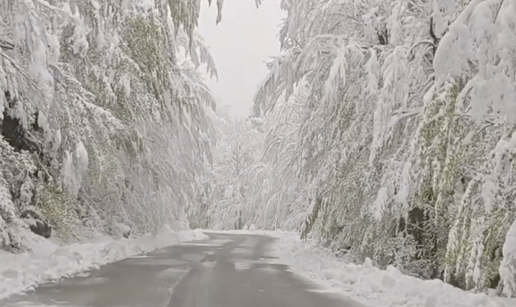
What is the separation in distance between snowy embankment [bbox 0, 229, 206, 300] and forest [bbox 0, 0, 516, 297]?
0.44m

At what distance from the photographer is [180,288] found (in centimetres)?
1086

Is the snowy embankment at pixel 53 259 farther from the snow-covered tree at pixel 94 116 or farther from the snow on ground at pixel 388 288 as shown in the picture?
the snow on ground at pixel 388 288

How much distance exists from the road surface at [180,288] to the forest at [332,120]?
1.71 m

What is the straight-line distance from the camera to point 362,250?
13547 millimetres

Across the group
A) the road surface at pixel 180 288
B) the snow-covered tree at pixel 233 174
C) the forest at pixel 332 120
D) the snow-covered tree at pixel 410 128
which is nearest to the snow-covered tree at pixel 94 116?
the forest at pixel 332 120

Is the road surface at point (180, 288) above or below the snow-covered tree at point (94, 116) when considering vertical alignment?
below

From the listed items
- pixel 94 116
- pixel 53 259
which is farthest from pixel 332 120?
pixel 53 259

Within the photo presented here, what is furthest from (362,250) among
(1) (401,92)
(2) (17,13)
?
(2) (17,13)

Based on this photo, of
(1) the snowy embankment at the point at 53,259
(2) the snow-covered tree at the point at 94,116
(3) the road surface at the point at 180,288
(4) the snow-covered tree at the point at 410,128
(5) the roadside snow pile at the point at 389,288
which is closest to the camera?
(4) the snow-covered tree at the point at 410,128

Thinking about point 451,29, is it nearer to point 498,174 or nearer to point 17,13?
point 498,174

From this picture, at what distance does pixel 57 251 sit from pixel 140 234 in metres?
7.95

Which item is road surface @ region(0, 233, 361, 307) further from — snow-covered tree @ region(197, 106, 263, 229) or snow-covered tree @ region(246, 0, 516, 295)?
snow-covered tree @ region(197, 106, 263, 229)

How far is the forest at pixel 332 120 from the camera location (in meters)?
7.56

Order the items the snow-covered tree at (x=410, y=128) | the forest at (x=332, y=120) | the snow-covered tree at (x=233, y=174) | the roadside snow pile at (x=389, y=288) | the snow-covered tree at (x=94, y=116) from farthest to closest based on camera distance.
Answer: the snow-covered tree at (x=233, y=174)
the snow-covered tree at (x=94, y=116)
the roadside snow pile at (x=389, y=288)
the forest at (x=332, y=120)
the snow-covered tree at (x=410, y=128)
